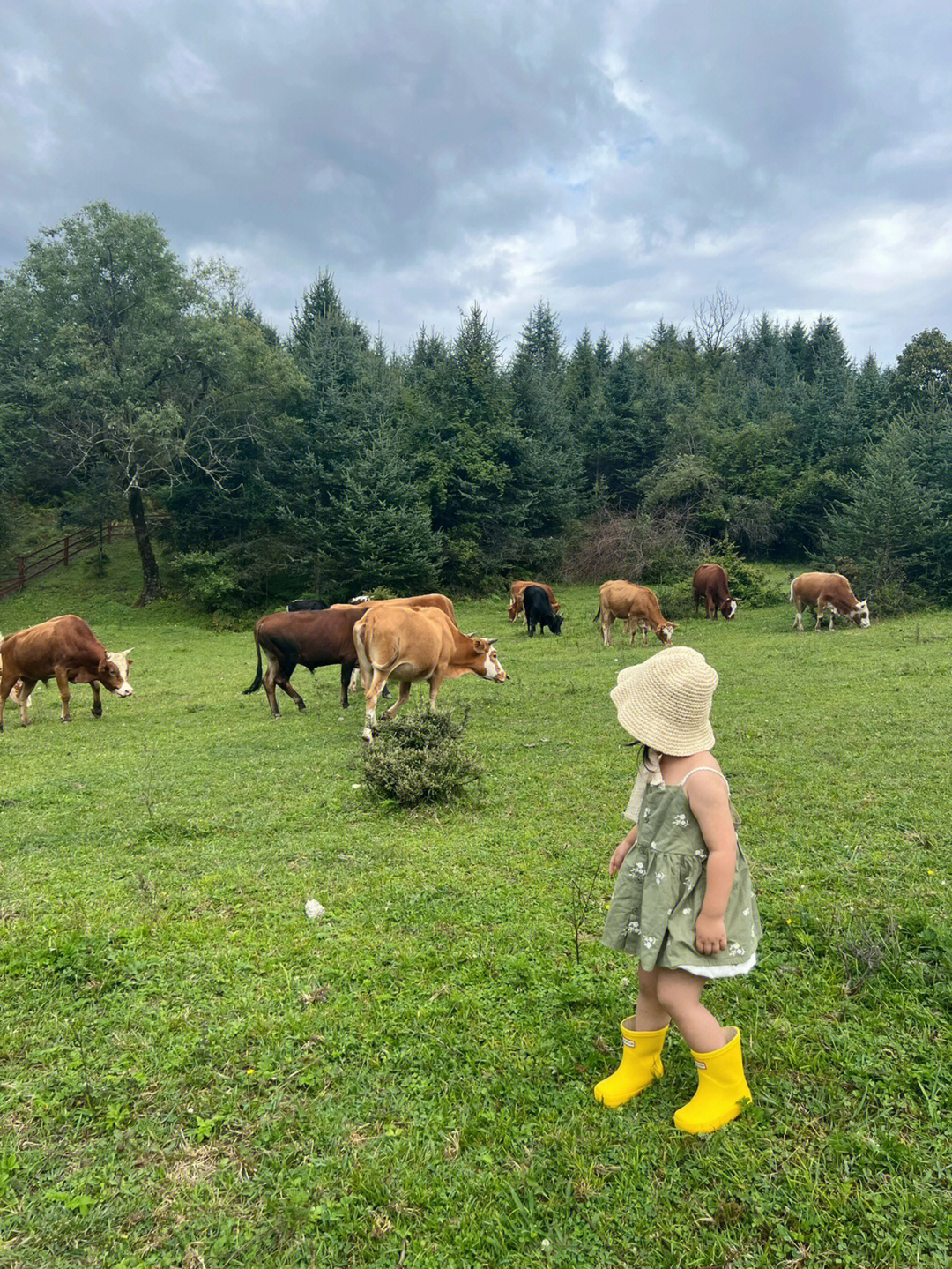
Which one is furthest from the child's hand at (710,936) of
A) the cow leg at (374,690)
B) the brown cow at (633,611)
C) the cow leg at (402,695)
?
the brown cow at (633,611)

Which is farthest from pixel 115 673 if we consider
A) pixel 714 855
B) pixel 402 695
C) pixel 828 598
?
pixel 828 598

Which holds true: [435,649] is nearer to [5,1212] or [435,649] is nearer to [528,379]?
[5,1212]

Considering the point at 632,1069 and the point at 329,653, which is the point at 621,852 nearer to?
the point at 632,1069

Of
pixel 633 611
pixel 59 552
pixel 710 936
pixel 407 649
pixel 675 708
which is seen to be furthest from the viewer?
pixel 59 552

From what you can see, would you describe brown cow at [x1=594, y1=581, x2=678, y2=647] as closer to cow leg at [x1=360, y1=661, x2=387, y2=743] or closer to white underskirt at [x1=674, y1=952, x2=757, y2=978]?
cow leg at [x1=360, y1=661, x2=387, y2=743]

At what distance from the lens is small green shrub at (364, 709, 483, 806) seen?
6.53 metres

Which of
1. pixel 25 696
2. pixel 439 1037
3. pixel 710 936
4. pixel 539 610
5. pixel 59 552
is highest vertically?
pixel 59 552

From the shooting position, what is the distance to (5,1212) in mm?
2504

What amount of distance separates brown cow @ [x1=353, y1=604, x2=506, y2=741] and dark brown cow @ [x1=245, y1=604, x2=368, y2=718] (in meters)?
1.29

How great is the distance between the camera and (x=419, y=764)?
6.68 metres

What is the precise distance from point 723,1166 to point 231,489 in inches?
1143

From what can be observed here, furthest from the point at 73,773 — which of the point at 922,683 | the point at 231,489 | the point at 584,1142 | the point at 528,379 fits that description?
the point at 528,379

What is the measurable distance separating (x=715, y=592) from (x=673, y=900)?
69.5 ft

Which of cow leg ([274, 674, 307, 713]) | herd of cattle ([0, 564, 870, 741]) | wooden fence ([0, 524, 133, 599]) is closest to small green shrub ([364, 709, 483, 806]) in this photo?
herd of cattle ([0, 564, 870, 741])
